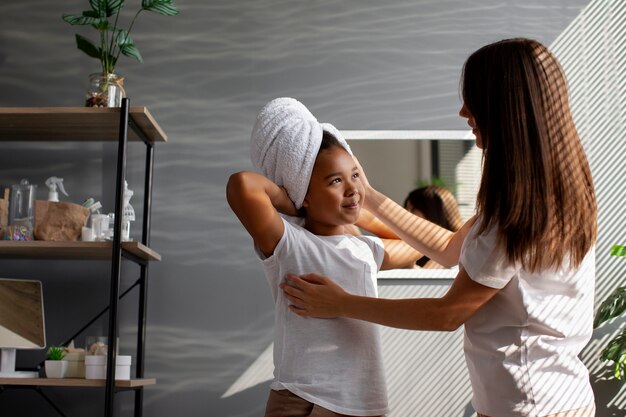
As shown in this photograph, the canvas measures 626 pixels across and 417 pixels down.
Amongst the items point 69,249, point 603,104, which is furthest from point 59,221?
point 603,104

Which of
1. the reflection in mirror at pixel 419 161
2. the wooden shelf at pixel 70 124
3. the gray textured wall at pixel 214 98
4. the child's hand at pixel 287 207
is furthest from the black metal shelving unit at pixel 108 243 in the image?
the child's hand at pixel 287 207

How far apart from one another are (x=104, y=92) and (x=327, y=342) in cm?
149

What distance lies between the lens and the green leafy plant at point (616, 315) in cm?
251

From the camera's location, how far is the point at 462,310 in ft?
4.21

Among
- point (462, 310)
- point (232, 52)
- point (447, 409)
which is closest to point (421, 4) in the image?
point (232, 52)

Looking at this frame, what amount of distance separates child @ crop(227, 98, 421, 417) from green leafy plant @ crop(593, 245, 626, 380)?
4.00 ft

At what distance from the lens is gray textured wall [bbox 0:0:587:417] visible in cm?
277

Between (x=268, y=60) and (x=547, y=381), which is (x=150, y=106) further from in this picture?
(x=547, y=381)

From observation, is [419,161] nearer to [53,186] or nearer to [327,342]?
[53,186]

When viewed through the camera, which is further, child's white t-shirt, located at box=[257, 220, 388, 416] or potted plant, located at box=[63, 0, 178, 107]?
potted plant, located at box=[63, 0, 178, 107]

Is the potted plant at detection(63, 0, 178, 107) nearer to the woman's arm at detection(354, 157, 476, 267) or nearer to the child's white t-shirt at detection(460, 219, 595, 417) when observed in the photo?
the woman's arm at detection(354, 157, 476, 267)

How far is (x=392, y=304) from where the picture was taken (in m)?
1.37

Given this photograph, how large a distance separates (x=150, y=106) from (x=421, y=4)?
3.78 feet

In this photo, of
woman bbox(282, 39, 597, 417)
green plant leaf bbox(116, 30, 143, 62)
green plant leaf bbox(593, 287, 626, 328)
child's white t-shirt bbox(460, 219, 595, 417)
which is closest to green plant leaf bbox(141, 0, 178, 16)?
green plant leaf bbox(116, 30, 143, 62)
